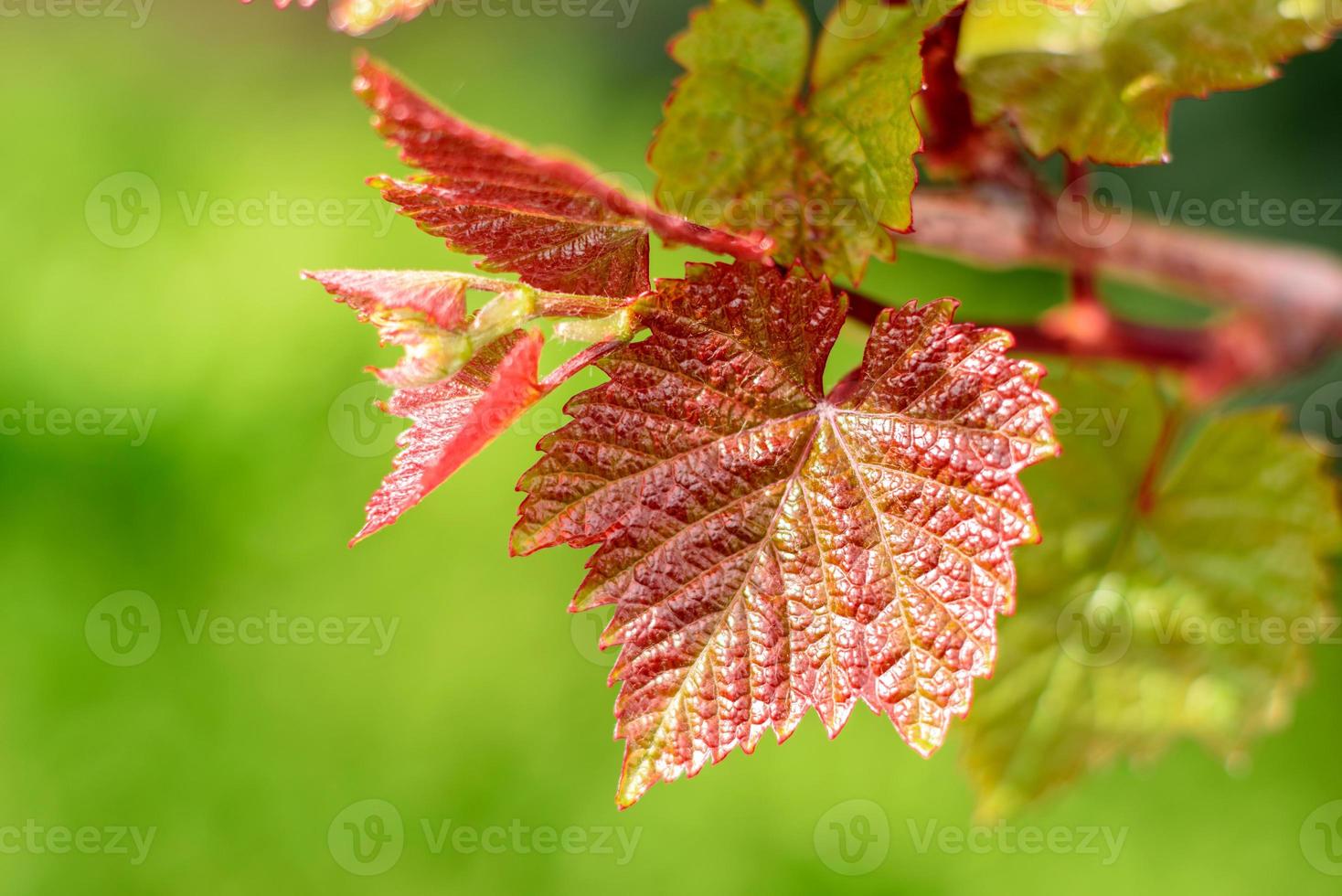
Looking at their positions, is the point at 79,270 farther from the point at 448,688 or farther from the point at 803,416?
the point at 803,416

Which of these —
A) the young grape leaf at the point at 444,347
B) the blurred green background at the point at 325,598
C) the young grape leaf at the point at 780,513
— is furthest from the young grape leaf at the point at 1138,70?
the blurred green background at the point at 325,598

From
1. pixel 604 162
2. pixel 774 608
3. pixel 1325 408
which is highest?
pixel 774 608

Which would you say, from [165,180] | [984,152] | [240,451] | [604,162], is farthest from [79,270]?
[984,152]

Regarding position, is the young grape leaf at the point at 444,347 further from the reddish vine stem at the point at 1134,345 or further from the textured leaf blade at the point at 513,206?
the reddish vine stem at the point at 1134,345

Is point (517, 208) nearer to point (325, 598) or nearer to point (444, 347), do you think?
point (444, 347)

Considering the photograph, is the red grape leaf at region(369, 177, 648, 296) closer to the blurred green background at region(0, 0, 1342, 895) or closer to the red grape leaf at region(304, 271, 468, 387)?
the red grape leaf at region(304, 271, 468, 387)

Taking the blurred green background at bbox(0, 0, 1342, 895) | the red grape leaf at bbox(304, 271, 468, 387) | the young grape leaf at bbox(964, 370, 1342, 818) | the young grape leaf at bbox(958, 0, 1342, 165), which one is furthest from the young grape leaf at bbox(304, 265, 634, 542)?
the blurred green background at bbox(0, 0, 1342, 895)

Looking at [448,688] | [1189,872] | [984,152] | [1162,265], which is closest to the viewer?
[984,152]
